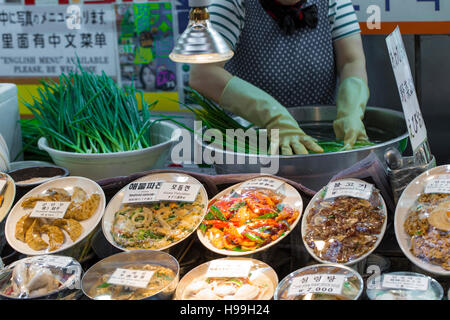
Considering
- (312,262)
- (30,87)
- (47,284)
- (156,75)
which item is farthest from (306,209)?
(30,87)

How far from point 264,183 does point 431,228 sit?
1.59 ft

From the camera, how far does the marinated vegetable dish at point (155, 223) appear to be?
1393 mm

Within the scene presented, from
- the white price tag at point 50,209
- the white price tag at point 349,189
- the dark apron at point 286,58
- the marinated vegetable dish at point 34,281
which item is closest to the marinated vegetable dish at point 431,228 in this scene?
the white price tag at point 349,189

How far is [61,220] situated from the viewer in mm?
1457

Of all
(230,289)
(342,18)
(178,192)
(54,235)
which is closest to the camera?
(230,289)

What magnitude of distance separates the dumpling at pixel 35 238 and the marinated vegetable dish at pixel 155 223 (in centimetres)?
19

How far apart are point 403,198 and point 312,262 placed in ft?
0.93

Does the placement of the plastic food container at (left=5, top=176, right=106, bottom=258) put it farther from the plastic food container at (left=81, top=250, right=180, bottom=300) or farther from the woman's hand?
the woman's hand

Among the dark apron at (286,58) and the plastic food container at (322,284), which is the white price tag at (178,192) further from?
→ the dark apron at (286,58)

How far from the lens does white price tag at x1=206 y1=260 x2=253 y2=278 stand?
4.01 feet

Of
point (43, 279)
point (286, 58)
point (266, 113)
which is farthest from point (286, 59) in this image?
point (43, 279)

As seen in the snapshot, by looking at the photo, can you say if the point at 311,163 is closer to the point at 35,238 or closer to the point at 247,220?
the point at 247,220

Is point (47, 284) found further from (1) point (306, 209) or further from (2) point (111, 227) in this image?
(1) point (306, 209)
